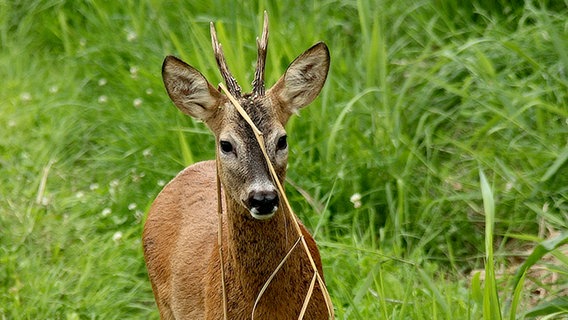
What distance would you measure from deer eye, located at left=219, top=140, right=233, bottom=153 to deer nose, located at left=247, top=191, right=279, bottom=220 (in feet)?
0.69

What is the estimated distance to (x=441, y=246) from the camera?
17.8 ft

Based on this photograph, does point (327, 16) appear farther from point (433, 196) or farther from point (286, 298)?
point (286, 298)

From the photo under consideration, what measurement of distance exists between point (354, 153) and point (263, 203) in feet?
6.62

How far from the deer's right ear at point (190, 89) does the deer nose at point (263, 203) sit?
487 millimetres

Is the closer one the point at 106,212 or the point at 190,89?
the point at 190,89

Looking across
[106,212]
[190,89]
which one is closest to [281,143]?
[190,89]

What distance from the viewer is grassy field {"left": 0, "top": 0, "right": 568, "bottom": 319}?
5.21 m

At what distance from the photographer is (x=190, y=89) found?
4.14 m

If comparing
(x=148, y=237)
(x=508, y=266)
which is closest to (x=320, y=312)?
(x=148, y=237)

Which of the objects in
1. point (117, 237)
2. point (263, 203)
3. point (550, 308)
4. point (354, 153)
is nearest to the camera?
point (263, 203)

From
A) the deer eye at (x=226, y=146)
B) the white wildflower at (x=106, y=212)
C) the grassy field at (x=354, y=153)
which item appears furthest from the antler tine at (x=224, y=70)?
the white wildflower at (x=106, y=212)

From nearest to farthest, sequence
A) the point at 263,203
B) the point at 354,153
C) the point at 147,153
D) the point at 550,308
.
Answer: the point at 263,203
the point at 550,308
the point at 354,153
the point at 147,153

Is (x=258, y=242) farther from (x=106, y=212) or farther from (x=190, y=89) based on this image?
(x=106, y=212)

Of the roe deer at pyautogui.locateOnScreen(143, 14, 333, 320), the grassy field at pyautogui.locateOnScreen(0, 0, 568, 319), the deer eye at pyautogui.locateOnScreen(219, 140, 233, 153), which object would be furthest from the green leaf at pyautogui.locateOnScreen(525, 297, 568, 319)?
the deer eye at pyautogui.locateOnScreen(219, 140, 233, 153)
